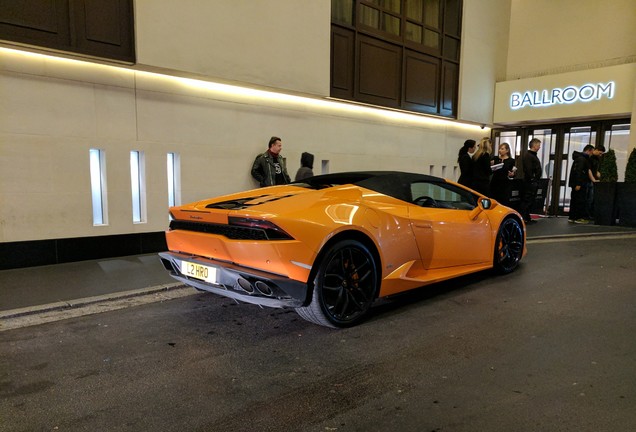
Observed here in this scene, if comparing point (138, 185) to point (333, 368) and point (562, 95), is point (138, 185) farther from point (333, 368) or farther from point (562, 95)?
point (562, 95)

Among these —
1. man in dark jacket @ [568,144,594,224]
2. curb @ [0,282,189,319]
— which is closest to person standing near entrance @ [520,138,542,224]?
man in dark jacket @ [568,144,594,224]

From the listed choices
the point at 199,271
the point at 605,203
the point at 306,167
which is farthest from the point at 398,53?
the point at 199,271

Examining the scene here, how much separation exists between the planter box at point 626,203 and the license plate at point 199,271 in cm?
1036

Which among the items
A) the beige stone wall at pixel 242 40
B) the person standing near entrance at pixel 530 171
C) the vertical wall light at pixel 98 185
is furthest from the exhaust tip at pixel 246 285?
the person standing near entrance at pixel 530 171

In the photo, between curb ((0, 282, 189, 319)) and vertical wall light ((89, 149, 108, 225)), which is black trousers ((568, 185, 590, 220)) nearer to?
curb ((0, 282, 189, 319))

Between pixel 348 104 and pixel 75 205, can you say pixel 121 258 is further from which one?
pixel 348 104

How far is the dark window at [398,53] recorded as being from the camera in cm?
980

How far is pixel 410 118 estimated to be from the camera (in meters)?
11.9

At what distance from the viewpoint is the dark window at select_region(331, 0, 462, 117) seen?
980 cm

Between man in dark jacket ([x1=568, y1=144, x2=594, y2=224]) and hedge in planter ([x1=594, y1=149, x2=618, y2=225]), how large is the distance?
1.29ft

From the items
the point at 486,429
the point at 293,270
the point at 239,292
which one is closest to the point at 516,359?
the point at 486,429

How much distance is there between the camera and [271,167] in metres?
7.67

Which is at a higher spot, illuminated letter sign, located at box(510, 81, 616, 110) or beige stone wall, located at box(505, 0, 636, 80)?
beige stone wall, located at box(505, 0, 636, 80)

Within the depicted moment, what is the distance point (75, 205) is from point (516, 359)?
19.9 feet
